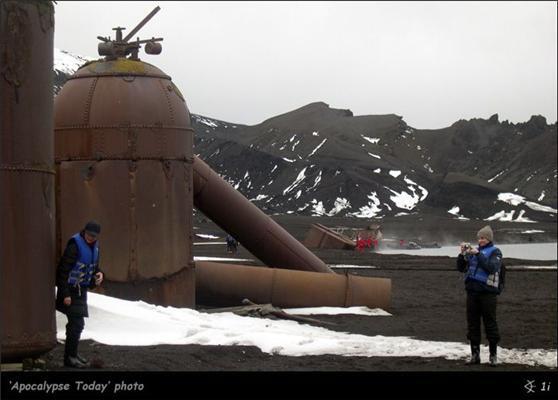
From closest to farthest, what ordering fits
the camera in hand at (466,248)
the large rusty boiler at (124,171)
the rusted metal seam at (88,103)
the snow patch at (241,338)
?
the camera in hand at (466,248) → the snow patch at (241,338) → the large rusty boiler at (124,171) → the rusted metal seam at (88,103)

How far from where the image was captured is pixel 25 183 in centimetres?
1126

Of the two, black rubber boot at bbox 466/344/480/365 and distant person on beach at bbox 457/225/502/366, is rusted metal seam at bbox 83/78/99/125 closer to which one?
distant person on beach at bbox 457/225/502/366

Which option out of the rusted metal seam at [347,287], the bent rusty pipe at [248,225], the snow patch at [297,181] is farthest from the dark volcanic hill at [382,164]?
the rusted metal seam at [347,287]

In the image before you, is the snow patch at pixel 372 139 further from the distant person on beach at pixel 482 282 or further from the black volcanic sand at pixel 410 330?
the distant person on beach at pixel 482 282

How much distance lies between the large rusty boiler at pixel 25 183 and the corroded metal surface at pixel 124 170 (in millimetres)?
6234

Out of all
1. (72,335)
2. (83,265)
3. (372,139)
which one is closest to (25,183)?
(83,265)

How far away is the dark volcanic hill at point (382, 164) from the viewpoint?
123m

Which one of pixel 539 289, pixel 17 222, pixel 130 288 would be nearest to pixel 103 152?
pixel 130 288

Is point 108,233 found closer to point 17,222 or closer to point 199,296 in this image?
point 199,296

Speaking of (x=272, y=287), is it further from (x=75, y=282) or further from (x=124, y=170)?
(x=75, y=282)

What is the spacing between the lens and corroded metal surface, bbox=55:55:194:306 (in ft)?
58.4

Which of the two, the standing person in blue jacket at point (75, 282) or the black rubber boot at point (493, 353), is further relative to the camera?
the black rubber boot at point (493, 353)

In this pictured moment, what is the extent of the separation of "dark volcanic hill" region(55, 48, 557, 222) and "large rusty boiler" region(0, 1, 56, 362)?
105 m

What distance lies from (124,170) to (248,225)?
4777mm
